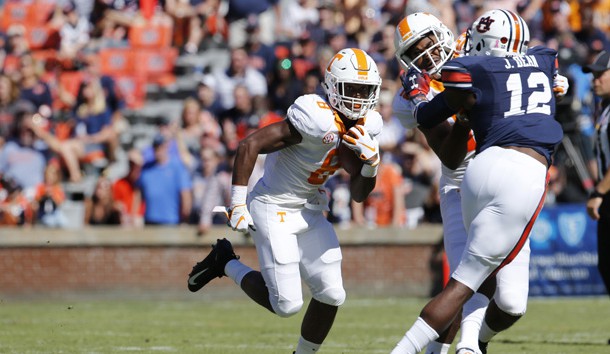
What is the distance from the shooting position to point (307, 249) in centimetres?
653

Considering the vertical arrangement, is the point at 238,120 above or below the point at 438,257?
above

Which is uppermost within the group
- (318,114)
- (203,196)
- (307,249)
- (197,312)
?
(318,114)

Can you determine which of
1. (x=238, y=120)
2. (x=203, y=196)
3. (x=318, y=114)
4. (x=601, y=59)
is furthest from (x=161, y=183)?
(x=318, y=114)

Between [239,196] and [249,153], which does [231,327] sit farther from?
[249,153]

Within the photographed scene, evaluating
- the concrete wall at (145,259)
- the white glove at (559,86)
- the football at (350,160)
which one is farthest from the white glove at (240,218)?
the concrete wall at (145,259)

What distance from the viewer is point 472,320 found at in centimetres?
609

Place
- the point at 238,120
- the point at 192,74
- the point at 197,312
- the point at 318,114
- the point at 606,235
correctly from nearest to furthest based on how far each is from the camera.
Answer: the point at 318,114
the point at 606,235
the point at 197,312
the point at 238,120
the point at 192,74

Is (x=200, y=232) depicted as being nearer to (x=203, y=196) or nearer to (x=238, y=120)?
(x=203, y=196)

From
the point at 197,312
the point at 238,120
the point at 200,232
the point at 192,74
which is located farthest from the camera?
the point at 192,74

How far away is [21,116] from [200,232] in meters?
3.57

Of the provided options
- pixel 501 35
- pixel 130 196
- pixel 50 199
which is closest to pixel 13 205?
pixel 50 199

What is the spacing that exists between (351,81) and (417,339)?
1669mm

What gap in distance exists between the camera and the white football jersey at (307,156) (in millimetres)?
6195

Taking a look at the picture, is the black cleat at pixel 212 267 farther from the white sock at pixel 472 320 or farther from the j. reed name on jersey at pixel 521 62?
the j. reed name on jersey at pixel 521 62
